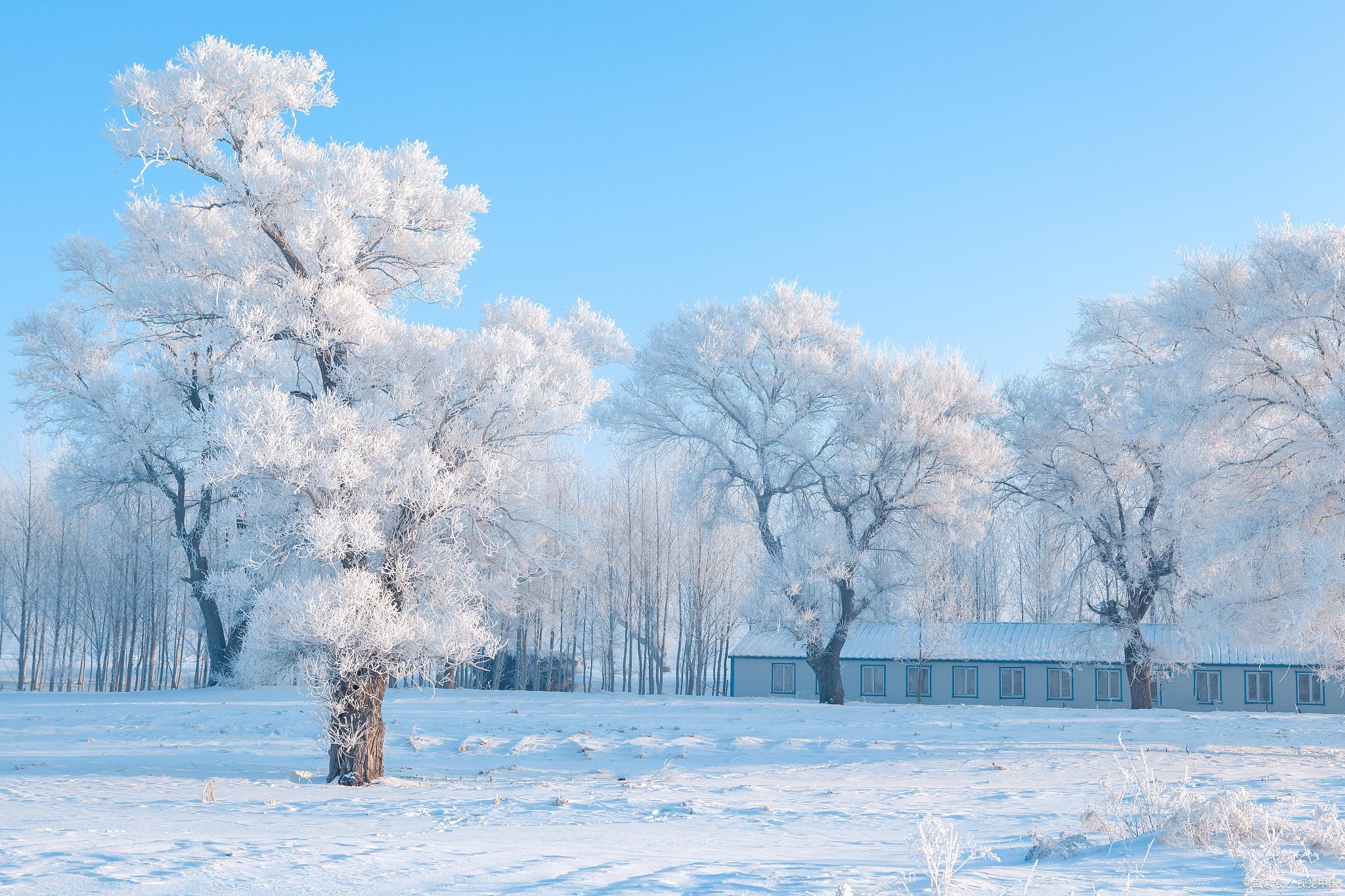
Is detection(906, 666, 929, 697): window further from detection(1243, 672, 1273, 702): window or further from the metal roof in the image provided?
detection(1243, 672, 1273, 702): window

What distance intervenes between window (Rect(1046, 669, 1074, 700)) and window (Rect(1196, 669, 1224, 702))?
14.1 ft

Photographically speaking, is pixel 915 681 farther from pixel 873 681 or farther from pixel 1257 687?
pixel 1257 687

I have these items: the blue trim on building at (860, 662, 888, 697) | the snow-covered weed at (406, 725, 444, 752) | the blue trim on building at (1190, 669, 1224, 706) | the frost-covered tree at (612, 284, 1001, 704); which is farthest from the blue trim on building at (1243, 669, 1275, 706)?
the snow-covered weed at (406, 725, 444, 752)

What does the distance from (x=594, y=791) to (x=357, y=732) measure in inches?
129

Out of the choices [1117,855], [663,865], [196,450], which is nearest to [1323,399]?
[1117,855]

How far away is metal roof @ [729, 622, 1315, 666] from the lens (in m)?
32.1

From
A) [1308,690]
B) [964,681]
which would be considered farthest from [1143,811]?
[1308,690]

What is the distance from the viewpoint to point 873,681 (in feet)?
129

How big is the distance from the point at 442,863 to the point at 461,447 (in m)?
7.60

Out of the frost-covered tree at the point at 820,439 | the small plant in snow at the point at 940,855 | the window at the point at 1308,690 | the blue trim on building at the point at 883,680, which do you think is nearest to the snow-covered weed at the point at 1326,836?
the small plant in snow at the point at 940,855

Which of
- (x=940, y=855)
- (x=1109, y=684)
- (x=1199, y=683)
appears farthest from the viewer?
(x=1109, y=684)

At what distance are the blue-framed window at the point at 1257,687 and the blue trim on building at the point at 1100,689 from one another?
4075 millimetres

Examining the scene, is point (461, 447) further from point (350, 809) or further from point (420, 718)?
point (420, 718)

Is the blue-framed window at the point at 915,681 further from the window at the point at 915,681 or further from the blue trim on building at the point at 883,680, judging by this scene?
the blue trim on building at the point at 883,680
